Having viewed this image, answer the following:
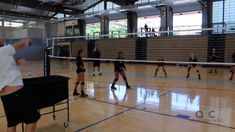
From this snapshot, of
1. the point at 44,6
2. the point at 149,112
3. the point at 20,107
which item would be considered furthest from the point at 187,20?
the point at 20,107

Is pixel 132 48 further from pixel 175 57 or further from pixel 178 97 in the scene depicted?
pixel 178 97

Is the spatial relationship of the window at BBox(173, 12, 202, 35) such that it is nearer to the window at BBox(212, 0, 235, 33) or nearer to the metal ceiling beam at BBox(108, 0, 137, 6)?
the window at BBox(212, 0, 235, 33)

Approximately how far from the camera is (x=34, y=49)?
22453 mm

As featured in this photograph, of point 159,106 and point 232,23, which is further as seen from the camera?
point 232,23

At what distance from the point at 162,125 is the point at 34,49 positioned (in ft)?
66.1

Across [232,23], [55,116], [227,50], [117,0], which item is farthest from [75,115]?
[117,0]

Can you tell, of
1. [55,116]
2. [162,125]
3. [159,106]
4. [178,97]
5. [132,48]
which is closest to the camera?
[162,125]

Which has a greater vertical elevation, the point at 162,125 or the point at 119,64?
the point at 119,64

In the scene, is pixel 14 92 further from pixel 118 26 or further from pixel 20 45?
pixel 118 26

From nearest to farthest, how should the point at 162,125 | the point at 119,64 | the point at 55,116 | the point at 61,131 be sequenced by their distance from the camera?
the point at 61,131 → the point at 162,125 → the point at 55,116 → the point at 119,64

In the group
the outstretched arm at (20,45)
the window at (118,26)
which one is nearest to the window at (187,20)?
the window at (118,26)

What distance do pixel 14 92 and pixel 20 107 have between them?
0.66ft

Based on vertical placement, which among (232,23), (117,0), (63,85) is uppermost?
(117,0)

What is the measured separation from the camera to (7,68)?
2639 mm
